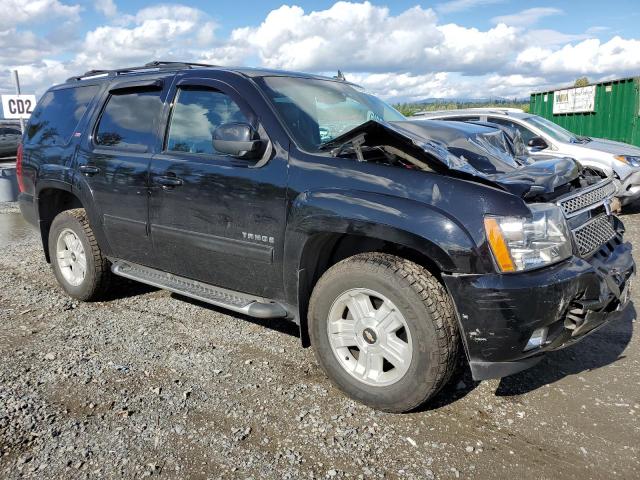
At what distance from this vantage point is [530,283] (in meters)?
2.60

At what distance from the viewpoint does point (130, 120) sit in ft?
14.1

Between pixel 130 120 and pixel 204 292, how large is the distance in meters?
1.55

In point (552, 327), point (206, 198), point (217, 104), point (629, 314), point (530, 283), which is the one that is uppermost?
point (217, 104)

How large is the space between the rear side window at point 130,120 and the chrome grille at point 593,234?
2.96m

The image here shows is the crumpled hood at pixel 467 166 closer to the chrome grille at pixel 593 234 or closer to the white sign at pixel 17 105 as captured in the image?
the chrome grille at pixel 593 234

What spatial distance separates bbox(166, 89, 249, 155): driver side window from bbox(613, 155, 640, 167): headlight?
7341mm

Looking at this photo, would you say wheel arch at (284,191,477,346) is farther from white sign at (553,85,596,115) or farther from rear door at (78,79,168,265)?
white sign at (553,85,596,115)

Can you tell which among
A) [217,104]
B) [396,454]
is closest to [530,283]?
[396,454]

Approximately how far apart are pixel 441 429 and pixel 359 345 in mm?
626

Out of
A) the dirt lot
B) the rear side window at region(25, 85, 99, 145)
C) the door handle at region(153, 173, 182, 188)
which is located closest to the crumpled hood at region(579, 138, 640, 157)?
the dirt lot

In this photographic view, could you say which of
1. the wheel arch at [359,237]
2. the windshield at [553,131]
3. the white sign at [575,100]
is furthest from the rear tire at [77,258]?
the white sign at [575,100]

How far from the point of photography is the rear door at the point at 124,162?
4.06 meters

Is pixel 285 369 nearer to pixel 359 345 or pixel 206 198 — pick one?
pixel 359 345

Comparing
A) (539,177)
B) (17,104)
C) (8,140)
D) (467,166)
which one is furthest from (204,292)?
(8,140)
